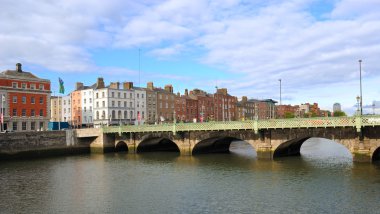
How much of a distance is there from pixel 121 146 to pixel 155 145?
706cm

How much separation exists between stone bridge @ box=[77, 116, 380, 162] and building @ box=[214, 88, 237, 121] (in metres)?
82.1

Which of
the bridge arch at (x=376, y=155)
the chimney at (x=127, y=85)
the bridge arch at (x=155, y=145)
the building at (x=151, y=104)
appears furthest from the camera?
the building at (x=151, y=104)

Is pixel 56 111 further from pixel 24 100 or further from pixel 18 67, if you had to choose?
pixel 24 100

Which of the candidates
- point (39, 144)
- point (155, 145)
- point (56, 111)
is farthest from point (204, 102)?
point (39, 144)

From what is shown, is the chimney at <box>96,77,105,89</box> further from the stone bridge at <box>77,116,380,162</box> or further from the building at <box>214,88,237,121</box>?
the building at <box>214,88,237,121</box>

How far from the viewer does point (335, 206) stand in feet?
91.4

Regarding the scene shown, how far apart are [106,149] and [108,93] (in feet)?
140

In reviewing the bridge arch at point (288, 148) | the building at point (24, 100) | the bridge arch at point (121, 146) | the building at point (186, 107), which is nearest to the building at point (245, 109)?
the building at point (186, 107)

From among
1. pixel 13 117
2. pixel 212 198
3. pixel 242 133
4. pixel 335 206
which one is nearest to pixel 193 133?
pixel 242 133

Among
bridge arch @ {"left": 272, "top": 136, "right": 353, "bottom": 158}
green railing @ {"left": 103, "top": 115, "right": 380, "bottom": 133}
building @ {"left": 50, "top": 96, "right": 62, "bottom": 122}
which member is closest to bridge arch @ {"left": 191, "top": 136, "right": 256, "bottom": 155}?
green railing @ {"left": 103, "top": 115, "right": 380, "bottom": 133}

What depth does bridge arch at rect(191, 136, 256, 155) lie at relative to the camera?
64500 millimetres

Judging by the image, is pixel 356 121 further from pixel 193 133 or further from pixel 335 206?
pixel 193 133

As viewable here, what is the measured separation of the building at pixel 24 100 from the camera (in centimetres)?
8344

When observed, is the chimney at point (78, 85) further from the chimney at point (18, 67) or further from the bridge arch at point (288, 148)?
the bridge arch at point (288, 148)
